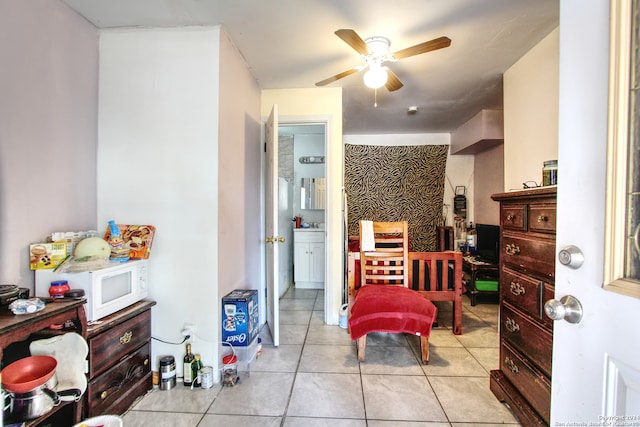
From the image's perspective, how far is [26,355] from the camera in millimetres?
1410

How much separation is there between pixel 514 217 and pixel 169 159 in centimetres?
218

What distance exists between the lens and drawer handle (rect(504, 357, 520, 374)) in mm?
1607

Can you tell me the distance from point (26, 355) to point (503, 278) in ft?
8.39

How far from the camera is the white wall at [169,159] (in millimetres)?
1984

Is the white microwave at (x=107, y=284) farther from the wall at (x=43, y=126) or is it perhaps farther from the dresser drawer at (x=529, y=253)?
the dresser drawer at (x=529, y=253)

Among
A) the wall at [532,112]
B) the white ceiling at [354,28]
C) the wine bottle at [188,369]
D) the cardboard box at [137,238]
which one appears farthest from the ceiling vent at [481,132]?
the wine bottle at [188,369]

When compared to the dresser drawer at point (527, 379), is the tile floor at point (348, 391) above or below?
below

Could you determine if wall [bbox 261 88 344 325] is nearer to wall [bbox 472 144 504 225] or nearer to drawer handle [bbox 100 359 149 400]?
drawer handle [bbox 100 359 149 400]

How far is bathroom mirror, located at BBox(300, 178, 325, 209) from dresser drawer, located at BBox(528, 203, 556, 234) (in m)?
3.62

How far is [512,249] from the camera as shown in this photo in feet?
5.33

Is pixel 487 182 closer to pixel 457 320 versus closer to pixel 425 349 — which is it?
pixel 457 320

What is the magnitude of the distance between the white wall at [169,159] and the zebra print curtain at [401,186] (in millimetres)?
3055

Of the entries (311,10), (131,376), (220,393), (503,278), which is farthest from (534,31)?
(131,376)

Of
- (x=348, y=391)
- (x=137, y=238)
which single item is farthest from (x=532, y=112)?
(x=137, y=238)
